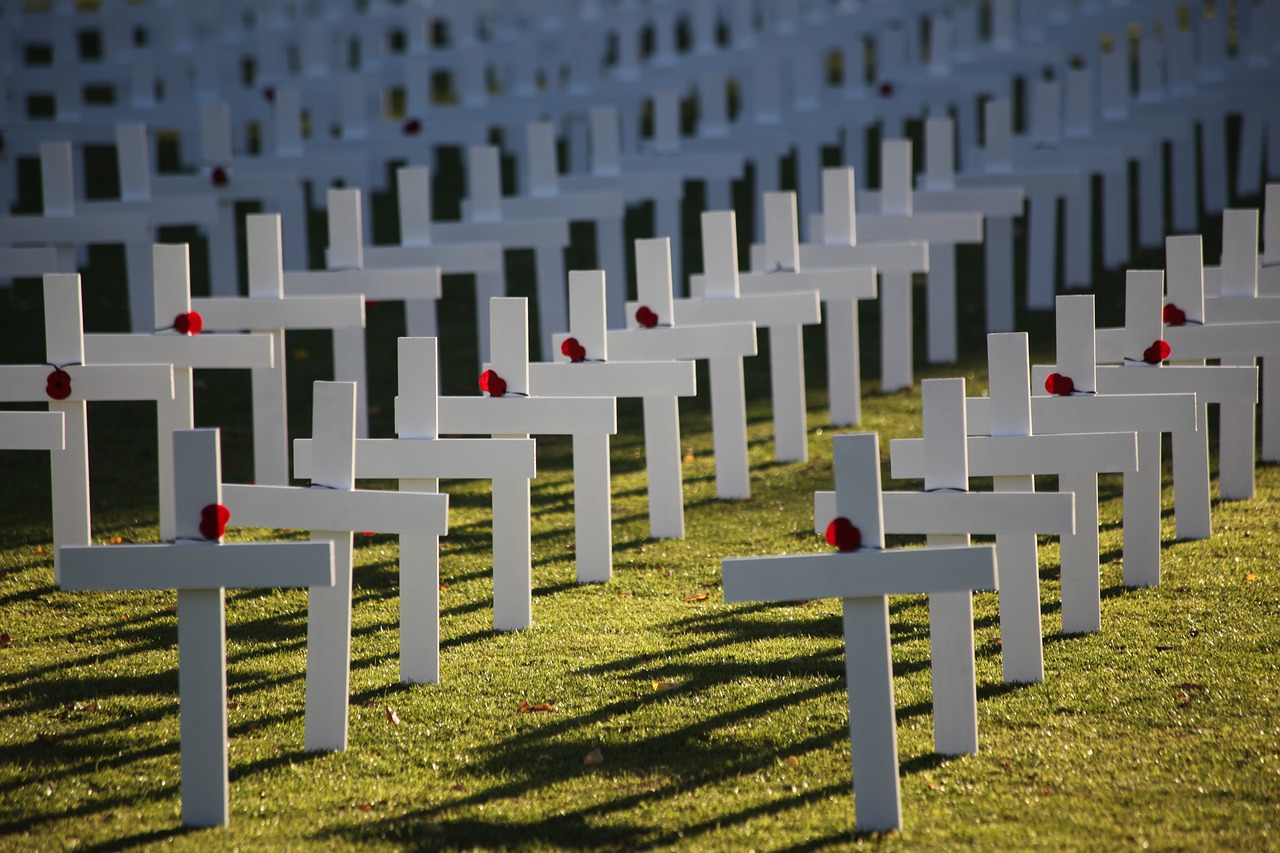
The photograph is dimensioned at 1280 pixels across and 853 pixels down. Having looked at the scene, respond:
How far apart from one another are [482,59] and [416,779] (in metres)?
11.1

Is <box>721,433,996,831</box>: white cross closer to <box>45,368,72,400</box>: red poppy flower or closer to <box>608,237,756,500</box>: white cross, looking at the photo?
<box>608,237,756,500</box>: white cross

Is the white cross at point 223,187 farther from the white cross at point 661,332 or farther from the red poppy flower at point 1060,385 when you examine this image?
the red poppy flower at point 1060,385

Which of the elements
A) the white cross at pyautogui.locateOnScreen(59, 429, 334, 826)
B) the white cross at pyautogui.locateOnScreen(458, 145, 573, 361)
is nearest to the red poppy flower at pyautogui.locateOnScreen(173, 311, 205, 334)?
the white cross at pyautogui.locateOnScreen(59, 429, 334, 826)

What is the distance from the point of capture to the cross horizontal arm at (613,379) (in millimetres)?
5965

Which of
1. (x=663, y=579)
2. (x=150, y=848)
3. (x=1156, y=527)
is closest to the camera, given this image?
(x=150, y=848)

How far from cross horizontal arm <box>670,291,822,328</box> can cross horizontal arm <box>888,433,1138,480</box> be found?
253 cm

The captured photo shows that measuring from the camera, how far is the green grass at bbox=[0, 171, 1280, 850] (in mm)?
3879

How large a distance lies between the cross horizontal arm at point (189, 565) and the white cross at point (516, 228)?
15.7 ft

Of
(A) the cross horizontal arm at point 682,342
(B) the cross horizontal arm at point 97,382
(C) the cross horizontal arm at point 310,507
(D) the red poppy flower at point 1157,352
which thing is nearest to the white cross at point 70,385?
(B) the cross horizontal arm at point 97,382

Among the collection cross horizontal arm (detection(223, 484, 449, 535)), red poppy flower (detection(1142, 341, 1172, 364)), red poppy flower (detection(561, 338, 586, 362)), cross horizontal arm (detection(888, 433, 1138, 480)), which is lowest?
cross horizontal arm (detection(223, 484, 449, 535))

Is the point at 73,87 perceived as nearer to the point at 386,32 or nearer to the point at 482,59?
the point at 482,59

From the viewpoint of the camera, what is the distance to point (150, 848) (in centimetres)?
378

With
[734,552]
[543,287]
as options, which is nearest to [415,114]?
[543,287]

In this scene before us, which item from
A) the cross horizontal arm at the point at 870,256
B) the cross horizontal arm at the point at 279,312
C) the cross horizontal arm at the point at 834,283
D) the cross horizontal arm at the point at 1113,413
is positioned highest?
the cross horizontal arm at the point at 870,256
